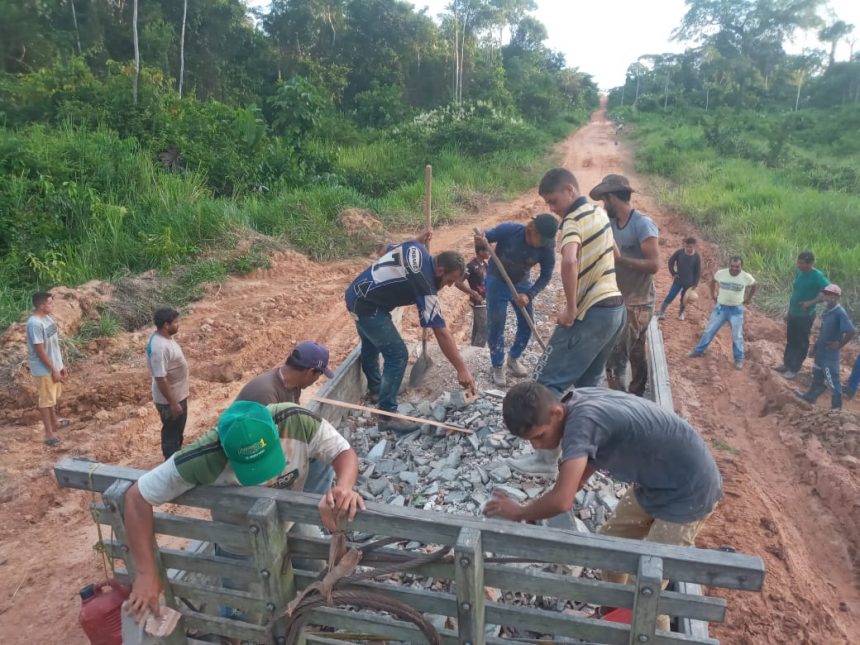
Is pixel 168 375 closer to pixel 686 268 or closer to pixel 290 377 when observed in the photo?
pixel 290 377

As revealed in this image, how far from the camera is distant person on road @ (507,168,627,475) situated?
11.9 feet

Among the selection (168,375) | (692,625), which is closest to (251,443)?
(692,625)

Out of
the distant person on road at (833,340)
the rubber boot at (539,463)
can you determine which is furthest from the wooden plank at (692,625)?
the distant person on road at (833,340)

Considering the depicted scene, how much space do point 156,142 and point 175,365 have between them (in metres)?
8.79

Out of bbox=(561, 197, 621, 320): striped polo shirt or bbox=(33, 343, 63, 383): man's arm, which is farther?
bbox=(33, 343, 63, 383): man's arm

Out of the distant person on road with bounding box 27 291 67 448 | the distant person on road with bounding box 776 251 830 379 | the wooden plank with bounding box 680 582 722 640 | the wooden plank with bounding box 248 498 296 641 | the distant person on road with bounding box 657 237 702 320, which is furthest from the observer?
the distant person on road with bounding box 657 237 702 320

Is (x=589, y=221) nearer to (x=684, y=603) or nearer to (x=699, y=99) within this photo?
(x=684, y=603)

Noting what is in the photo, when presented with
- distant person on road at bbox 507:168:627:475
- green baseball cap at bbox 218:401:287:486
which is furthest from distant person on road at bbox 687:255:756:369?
→ green baseball cap at bbox 218:401:287:486

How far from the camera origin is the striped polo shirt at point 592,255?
11.9 feet

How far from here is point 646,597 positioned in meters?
1.90

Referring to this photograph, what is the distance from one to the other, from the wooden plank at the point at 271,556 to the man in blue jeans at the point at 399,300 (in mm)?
2022

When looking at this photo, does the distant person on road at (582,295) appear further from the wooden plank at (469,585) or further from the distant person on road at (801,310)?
the distant person on road at (801,310)

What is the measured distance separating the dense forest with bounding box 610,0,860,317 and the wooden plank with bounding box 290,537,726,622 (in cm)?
808

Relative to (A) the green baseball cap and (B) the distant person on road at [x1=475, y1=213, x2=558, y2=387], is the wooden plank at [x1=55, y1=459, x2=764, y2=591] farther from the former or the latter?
(B) the distant person on road at [x1=475, y1=213, x2=558, y2=387]
